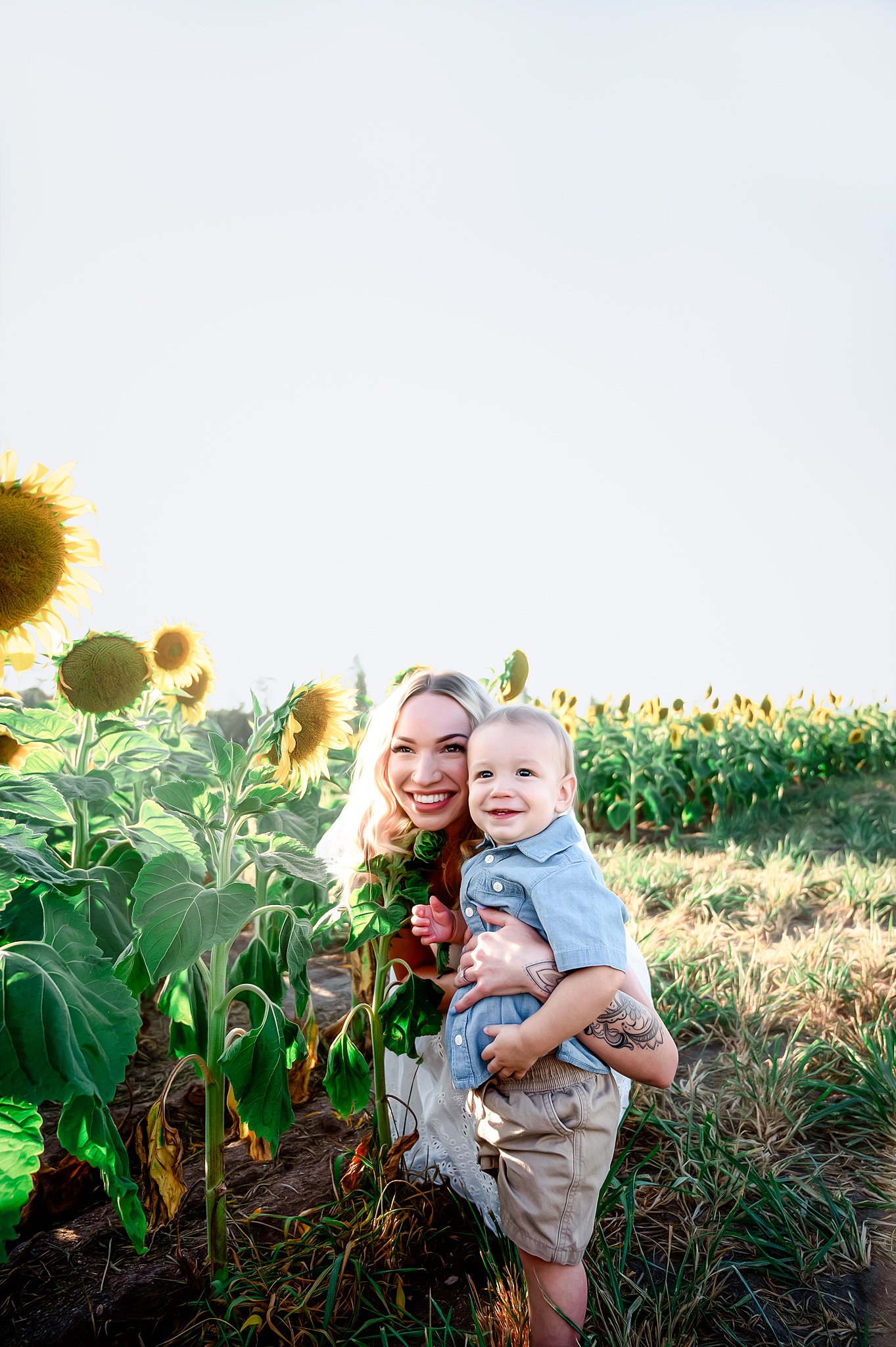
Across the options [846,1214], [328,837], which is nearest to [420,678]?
[328,837]

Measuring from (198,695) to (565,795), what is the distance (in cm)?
210

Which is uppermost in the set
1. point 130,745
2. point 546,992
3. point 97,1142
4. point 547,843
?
point 130,745

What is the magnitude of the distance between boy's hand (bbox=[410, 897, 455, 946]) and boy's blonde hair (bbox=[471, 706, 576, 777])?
1.21 ft

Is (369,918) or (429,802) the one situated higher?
(429,802)

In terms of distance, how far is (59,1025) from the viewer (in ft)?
4.14

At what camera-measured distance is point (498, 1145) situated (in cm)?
164

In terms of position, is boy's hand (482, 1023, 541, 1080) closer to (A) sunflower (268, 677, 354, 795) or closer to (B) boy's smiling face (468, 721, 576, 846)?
(B) boy's smiling face (468, 721, 576, 846)

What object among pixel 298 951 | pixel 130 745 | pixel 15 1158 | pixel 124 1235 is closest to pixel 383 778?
pixel 298 951

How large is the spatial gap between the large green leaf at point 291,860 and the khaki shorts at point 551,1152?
501mm

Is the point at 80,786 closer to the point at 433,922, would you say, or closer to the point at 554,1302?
the point at 433,922

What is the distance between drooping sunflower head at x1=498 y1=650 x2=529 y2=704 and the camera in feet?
9.22

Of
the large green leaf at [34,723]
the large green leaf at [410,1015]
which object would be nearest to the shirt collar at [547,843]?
the large green leaf at [410,1015]

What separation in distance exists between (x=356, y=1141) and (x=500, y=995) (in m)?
0.99

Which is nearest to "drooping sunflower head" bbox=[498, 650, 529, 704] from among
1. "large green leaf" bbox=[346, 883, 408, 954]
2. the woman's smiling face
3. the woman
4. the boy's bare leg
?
the woman
